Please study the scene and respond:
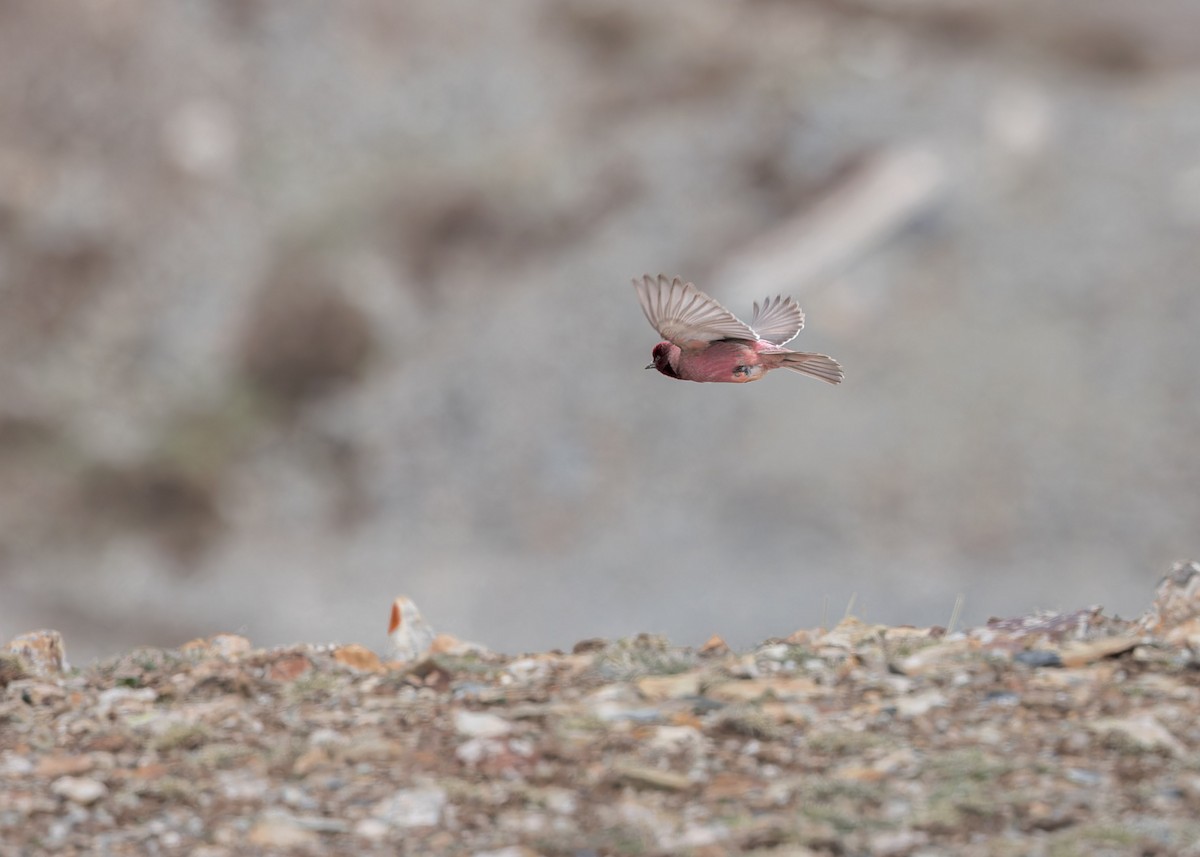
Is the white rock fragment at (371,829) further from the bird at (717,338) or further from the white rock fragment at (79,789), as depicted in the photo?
the bird at (717,338)

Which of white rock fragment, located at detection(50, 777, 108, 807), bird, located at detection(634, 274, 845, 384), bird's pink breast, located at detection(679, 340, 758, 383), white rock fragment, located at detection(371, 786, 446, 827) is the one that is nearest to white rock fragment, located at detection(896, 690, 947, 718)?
bird, located at detection(634, 274, 845, 384)

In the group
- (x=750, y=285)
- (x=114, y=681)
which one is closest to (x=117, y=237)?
(x=750, y=285)

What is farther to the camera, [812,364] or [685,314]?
[812,364]

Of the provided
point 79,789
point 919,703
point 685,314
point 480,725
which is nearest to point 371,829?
point 480,725

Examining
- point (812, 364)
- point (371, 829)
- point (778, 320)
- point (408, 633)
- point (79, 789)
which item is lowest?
point (371, 829)

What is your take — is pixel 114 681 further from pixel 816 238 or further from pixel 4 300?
pixel 4 300

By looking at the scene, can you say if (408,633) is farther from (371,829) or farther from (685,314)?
(685,314)

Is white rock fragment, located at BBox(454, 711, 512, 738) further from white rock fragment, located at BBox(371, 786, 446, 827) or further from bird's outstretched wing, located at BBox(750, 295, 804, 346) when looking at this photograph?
bird's outstretched wing, located at BBox(750, 295, 804, 346)

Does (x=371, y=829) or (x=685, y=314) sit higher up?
(x=685, y=314)
